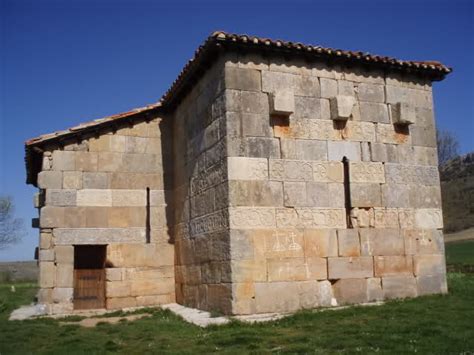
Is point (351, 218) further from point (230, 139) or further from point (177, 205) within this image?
point (177, 205)

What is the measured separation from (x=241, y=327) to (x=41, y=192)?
6.75m

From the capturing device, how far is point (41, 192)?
12289mm

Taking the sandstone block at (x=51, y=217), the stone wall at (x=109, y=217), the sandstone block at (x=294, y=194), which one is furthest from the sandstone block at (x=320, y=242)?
the sandstone block at (x=51, y=217)

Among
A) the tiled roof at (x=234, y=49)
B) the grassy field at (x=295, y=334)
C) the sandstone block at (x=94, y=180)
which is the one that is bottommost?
the grassy field at (x=295, y=334)

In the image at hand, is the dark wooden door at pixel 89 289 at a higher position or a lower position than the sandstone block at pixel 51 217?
lower

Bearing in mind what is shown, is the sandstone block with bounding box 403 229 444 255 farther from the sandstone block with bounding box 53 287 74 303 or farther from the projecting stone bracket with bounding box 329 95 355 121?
the sandstone block with bounding box 53 287 74 303

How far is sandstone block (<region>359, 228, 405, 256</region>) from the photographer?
33.1ft

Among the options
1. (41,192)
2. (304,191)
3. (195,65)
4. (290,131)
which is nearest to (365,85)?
(290,131)

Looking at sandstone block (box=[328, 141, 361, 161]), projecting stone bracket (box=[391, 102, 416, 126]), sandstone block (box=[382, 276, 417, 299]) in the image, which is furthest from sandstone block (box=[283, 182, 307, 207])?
projecting stone bracket (box=[391, 102, 416, 126])

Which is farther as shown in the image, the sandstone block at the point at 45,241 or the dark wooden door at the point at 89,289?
the dark wooden door at the point at 89,289

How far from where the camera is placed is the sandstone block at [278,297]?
9098 millimetres

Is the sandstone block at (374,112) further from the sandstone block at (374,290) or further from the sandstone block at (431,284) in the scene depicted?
the sandstone block at (431,284)

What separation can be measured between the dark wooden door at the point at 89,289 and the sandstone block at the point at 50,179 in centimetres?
211

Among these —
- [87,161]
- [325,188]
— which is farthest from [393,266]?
[87,161]
